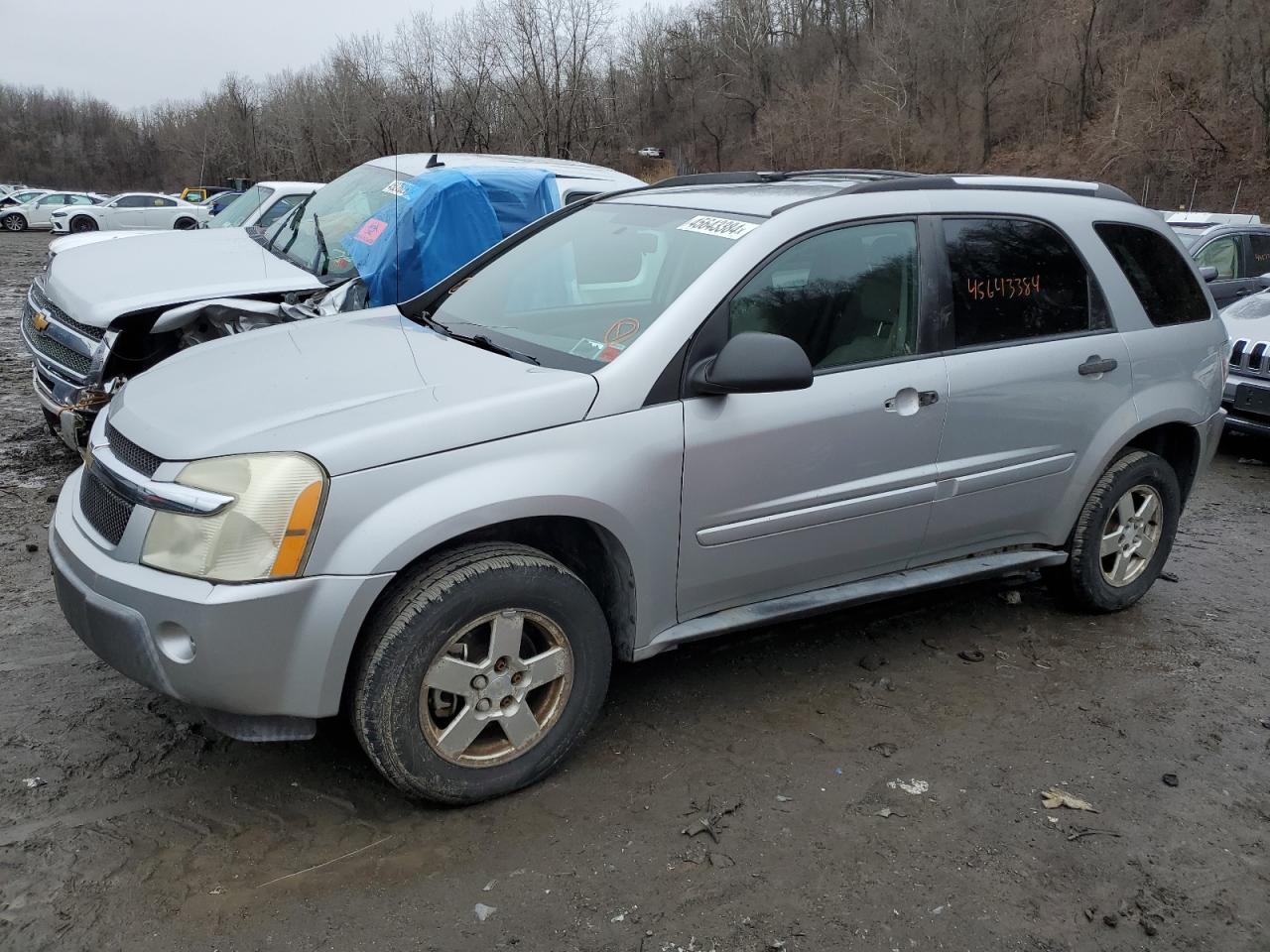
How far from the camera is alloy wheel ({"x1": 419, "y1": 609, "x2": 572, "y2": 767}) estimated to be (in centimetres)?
280

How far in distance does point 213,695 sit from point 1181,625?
4104 millimetres

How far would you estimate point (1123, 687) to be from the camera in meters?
3.90

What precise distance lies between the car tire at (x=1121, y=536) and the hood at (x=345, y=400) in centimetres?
253

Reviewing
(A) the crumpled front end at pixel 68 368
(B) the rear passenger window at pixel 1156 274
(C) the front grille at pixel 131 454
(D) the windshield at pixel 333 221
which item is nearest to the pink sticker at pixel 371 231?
(D) the windshield at pixel 333 221

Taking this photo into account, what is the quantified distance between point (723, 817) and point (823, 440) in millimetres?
1243

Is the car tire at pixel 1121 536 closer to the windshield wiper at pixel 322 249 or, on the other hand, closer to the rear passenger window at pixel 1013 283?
the rear passenger window at pixel 1013 283

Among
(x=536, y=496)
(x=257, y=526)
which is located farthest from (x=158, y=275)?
(x=536, y=496)

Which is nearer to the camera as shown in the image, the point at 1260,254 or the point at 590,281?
the point at 590,281

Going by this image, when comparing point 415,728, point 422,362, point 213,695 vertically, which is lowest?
point 415,728

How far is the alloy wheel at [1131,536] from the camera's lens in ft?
14.4

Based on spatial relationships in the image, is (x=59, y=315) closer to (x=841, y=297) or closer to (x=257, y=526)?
(x=257, y=526)

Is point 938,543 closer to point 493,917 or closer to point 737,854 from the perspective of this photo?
point 737,854

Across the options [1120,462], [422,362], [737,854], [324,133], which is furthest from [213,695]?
[324,133]

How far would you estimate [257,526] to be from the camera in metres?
2.51
